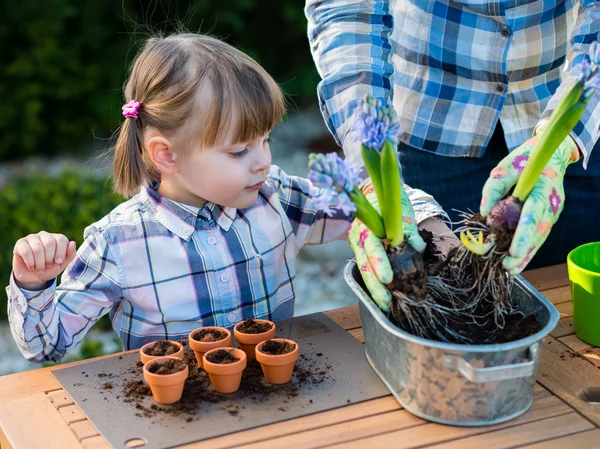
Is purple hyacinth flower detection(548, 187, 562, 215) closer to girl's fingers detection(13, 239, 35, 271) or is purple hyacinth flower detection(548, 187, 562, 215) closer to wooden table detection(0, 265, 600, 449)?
wooden table detection(0, 265, 600, 449)

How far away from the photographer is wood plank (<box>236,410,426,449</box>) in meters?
1.36

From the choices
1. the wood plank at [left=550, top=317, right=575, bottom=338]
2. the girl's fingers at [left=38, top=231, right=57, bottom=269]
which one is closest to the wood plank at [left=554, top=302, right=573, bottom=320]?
the wood plank at [left=550, top=317, right=575, bottom=338]

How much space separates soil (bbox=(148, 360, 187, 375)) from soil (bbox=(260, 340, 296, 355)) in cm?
15

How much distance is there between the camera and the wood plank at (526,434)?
1.34 meters

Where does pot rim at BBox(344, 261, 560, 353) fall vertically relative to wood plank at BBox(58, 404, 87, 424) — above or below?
above

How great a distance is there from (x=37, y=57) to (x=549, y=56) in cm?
323

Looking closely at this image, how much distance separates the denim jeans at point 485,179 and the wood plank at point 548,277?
0.53ft

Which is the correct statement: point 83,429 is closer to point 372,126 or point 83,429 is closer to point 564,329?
point 372,126

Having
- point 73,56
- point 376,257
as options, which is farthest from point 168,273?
point 73,56

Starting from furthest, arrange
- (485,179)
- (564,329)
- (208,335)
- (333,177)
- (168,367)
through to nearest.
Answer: (485,179)
(564,329)
(208,335)
(168,367)
(333,177)

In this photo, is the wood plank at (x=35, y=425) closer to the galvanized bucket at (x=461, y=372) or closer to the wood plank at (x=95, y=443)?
the wood plank at (x=95, y=443)

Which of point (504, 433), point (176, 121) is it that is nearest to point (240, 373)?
point (504, 433)

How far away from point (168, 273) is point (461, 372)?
747 millimetres

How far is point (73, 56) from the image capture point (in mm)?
4672
